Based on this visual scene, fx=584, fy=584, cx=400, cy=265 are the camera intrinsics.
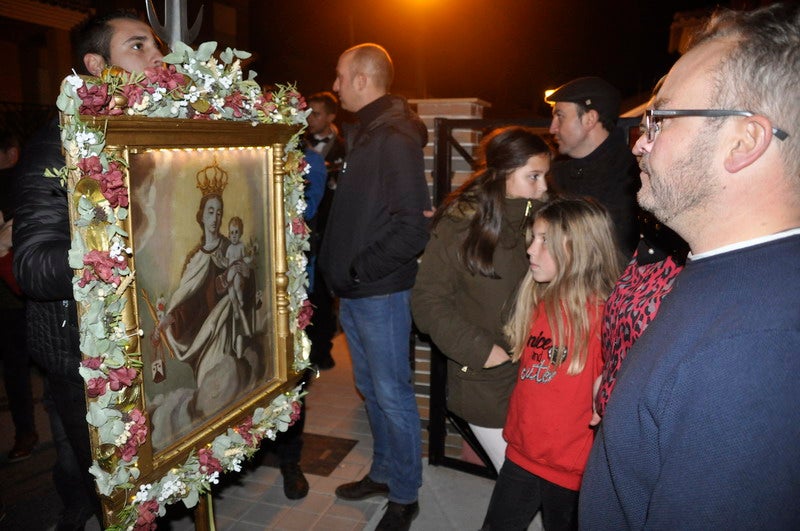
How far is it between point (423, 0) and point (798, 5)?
22.0 ft

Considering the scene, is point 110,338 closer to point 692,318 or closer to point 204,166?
point 204,166

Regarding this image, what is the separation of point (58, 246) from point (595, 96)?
2.81 metres

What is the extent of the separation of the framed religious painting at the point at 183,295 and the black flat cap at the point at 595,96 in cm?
186

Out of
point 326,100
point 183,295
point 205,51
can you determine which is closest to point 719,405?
point 183,295

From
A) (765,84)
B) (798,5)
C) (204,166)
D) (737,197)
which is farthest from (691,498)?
(204,166)

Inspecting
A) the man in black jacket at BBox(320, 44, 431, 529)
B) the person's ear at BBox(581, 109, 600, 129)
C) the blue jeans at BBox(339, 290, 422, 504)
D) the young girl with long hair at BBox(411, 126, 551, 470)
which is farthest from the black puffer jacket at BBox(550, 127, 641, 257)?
the blue jeans at BBox(339, 290, 422, 504)

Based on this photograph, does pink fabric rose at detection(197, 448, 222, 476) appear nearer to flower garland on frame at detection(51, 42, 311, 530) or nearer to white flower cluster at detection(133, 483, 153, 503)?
flower garland on frame at detection(51, 42, 311, 530)

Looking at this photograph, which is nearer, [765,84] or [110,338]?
[765,84]

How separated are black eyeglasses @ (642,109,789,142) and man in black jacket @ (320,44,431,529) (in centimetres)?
168

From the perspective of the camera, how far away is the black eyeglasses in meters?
1.11

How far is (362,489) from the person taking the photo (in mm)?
3441

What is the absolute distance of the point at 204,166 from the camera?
5.72 ft

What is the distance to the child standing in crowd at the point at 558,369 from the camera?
225 cm

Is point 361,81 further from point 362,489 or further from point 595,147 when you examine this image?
point 362,489
